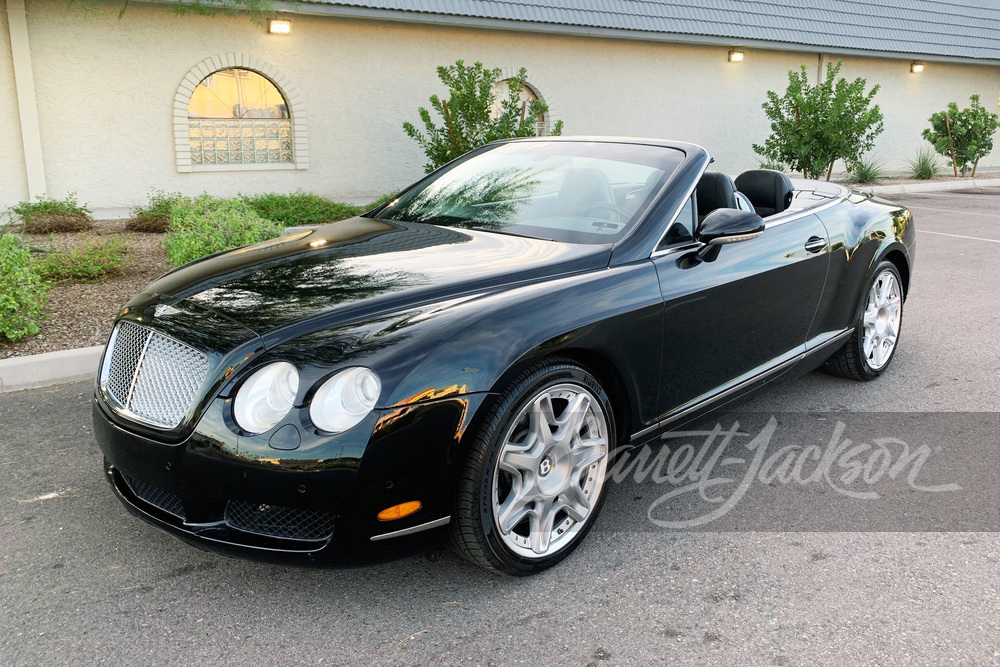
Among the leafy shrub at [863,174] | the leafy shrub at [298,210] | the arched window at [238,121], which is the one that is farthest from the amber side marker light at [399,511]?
the leafy shrub at [863,174]

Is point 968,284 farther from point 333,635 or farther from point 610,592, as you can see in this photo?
point 333,635

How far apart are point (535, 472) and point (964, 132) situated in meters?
21.2

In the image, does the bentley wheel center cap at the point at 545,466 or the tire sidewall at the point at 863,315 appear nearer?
the bentley wheel center cap at the point at 545,466

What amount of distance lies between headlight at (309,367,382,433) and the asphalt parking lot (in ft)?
2.27

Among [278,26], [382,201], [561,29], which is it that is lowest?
[382,201]

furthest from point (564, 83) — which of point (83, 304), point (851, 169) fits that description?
point (83, 304)

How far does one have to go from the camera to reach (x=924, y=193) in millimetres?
18312

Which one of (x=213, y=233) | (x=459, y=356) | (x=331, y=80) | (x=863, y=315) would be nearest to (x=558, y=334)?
(x=459, y=356)

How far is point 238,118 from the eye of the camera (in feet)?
44.6

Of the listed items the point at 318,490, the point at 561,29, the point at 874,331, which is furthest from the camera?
the point at 561,29

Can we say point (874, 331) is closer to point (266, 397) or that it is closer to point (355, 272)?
point (355, 272)

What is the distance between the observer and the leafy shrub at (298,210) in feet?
34.4

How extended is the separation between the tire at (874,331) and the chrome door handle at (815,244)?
0.64m

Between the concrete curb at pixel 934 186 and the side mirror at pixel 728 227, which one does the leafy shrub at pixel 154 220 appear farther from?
the concrete curb at pixel 934 186
